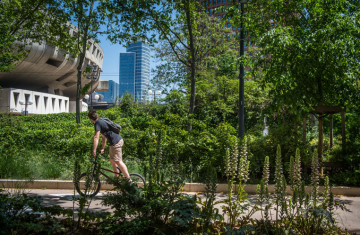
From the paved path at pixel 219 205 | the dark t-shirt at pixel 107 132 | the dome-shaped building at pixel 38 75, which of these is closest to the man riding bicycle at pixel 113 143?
the dark t-shirt at pixel 107 132

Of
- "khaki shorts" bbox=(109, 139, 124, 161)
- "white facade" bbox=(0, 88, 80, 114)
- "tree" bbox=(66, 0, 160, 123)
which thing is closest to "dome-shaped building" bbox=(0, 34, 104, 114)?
"white facade" bbox=(0, 88, 80, 114)

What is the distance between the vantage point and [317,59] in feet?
25.2

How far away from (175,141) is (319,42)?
16.2 feet

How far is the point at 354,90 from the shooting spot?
25.4 feet

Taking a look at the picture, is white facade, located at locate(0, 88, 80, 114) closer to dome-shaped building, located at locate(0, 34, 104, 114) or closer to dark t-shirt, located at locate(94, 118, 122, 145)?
dome-shaped building, located at locate(0, 34, 104, 114)

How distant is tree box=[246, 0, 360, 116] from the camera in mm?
7410

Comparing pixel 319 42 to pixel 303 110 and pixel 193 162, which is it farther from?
pixel 193 162

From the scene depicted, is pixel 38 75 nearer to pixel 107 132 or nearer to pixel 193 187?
pixel 107 132

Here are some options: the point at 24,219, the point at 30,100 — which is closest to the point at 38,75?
the point at 30,100

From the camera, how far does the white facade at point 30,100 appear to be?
4003 centimetres

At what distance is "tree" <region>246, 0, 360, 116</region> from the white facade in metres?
34.0

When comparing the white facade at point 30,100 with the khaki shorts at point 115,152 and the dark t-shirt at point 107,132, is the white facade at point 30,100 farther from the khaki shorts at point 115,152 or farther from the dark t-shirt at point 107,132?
the khaki shorts at point 115,152

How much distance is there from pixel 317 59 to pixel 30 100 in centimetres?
4050

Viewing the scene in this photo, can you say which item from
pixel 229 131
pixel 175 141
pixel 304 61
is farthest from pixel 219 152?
pixel 304 61
